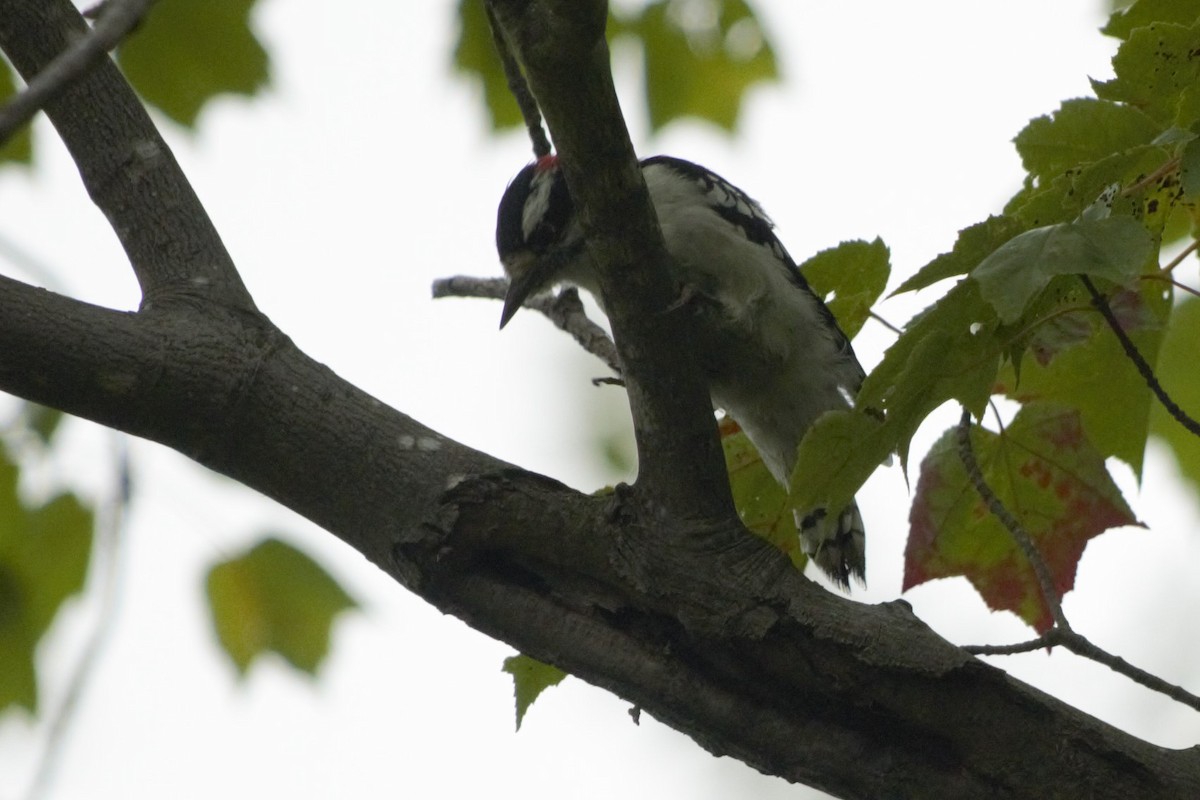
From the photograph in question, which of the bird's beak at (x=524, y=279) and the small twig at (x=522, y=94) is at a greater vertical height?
the small twig at (x=522, y=94)

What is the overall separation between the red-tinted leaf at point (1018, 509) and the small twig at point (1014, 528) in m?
0.29

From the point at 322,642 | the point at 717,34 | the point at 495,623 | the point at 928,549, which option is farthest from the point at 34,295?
the point at 717,34

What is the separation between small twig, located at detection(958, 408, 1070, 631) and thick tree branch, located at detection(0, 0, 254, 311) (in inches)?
65.7

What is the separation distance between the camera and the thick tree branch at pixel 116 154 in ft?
9.39

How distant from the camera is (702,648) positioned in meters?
2.43

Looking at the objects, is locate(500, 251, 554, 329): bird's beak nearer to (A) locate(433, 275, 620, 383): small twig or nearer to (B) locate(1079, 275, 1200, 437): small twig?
(A) locate(433, 275, 620, 383): small twig

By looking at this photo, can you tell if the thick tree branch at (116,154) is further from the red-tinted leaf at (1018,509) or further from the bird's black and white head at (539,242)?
the red-tinted leaf at (1018,509)

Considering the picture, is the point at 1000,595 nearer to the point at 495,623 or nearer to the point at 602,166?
the point at 495,623

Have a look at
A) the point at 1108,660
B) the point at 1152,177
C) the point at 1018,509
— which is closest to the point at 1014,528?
the point at 1108,660

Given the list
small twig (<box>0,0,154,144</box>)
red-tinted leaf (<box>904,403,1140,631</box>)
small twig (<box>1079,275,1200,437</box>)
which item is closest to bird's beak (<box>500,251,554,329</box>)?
red-tinted leaf (<box>904,403,1140,631</box>)

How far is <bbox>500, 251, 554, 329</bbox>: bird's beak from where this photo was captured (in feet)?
14.2

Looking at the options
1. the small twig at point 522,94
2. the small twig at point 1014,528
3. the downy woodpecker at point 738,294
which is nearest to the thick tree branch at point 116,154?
the small twig at point 522,94

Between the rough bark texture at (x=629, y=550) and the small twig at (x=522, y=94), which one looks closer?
the rough bark texture at (x=629, y=550)

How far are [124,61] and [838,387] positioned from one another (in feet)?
8.40
